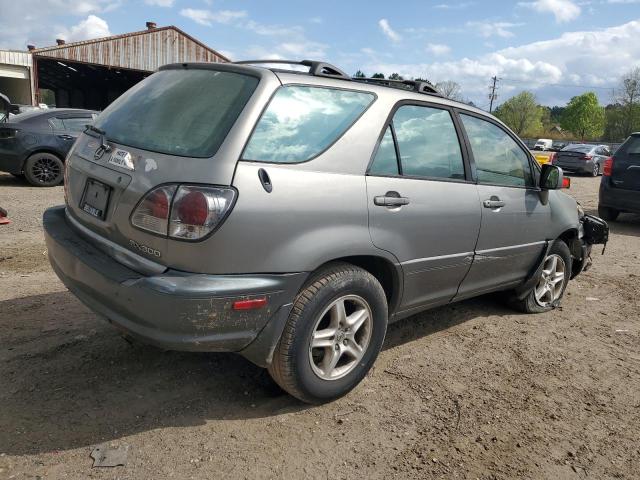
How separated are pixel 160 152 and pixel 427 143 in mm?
1700

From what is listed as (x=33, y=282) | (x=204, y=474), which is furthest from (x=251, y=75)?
(x=33, y=282)

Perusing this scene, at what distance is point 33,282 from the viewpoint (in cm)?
463

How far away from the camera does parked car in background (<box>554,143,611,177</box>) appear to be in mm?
21891

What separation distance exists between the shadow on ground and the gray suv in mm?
483

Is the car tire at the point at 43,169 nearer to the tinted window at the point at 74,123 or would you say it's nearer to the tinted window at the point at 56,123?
the tinted window at the point at 56,123

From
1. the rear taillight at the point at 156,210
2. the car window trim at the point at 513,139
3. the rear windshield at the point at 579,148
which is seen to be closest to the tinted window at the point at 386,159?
the car window trim at the point at 513,139

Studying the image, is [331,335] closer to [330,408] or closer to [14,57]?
[330,408]

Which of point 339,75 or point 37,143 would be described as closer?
point 339,75

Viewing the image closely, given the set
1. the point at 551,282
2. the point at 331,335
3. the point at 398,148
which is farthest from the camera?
the point at 551,282

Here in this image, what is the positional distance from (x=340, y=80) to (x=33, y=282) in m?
3.39

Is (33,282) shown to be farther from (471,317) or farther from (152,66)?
(152,66)

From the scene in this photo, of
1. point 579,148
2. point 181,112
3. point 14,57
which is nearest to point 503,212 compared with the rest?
point 181,112

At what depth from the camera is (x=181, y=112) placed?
9.02ft

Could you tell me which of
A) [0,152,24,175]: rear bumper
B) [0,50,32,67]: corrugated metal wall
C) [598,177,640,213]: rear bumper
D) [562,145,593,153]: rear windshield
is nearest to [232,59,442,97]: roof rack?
[598,177,640,213]: rear bumper
